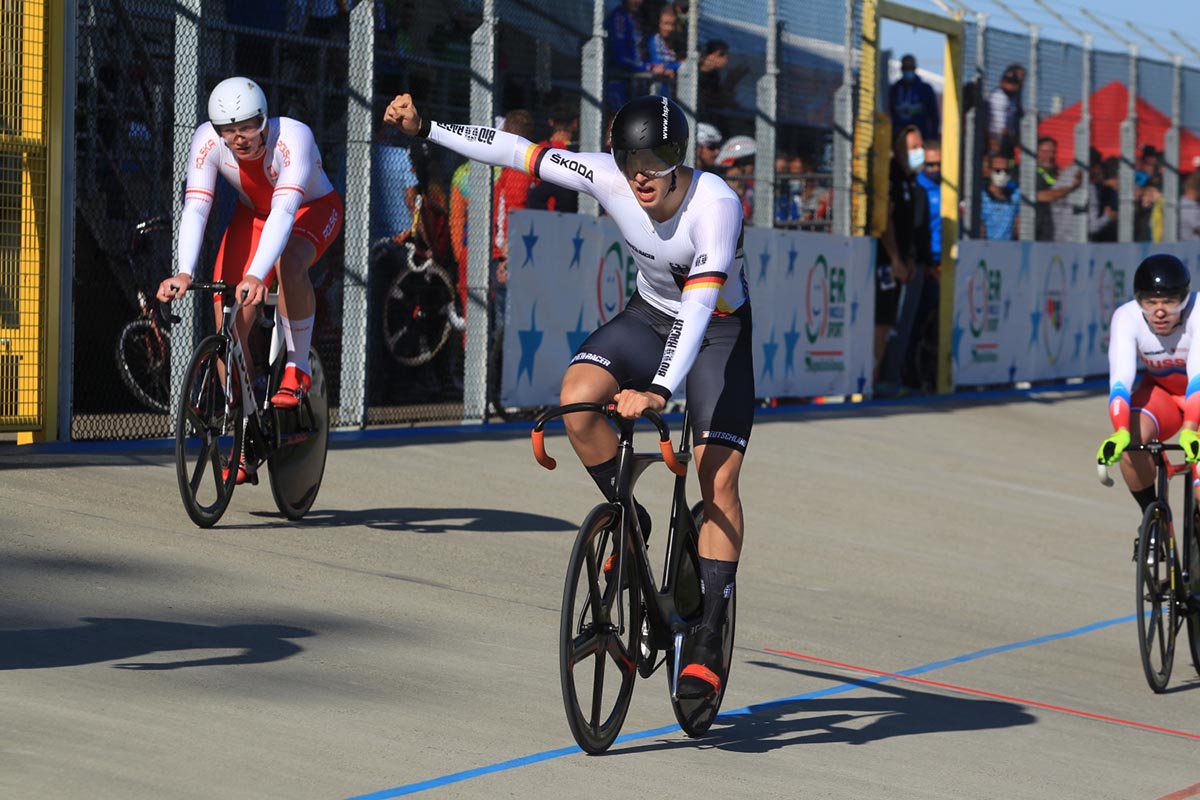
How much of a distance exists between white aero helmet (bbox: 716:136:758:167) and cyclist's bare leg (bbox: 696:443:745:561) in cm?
918

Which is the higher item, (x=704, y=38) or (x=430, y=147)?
(x=704, y=38)

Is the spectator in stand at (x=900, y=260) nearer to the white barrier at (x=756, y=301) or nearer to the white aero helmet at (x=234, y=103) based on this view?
the white barrier at (x=756, y=301)

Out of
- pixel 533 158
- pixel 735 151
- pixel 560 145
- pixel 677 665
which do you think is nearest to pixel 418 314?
pixel 560 145

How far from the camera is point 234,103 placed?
7.24m

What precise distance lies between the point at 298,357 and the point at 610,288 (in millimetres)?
5454

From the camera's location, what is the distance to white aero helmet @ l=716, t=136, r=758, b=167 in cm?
1434

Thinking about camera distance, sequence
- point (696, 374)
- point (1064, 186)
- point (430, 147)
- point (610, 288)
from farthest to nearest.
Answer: point (1064, 186)
point (610, 288)
point (430, 147)
point (696, 374)

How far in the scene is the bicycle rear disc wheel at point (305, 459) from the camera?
25.8 feet

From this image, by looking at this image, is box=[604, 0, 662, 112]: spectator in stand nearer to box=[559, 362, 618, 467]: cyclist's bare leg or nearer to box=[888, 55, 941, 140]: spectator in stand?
box=[888, 55, 941, 140]: spectator in stand

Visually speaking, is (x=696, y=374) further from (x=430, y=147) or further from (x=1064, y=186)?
(x=1064, y=186)

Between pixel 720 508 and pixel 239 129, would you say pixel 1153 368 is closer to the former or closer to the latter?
pixel 720 508

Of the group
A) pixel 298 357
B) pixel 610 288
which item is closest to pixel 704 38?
pixel 610 288

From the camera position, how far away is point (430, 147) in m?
11.8

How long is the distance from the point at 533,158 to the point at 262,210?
251 centimetres
